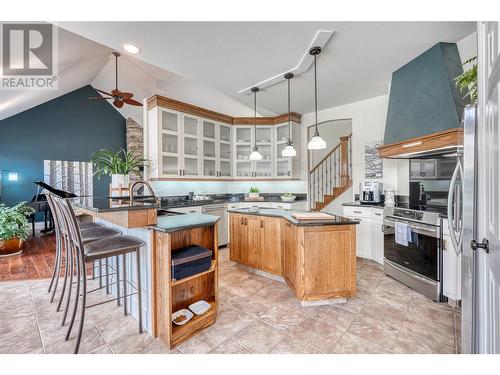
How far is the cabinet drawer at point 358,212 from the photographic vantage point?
3451 millimetres

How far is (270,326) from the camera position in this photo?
6.42 ft

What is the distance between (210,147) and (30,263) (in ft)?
11.3

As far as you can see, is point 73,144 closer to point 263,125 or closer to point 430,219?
point 263,125

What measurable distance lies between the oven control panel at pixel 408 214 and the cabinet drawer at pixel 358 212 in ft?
1.73

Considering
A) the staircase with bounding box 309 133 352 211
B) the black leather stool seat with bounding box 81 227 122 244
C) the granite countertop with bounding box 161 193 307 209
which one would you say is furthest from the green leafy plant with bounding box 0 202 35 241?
the staircase with bounding box 309 133 352 211

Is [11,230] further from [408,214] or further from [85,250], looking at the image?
[408,214]

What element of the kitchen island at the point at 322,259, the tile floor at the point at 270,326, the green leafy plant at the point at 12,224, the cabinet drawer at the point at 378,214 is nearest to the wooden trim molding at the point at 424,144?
the cabinet drawer at the point at 378,214

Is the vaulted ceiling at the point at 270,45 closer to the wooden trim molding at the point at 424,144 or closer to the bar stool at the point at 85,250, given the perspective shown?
the wooden trim molding at the point at 424,144

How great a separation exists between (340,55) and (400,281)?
2.81 m
